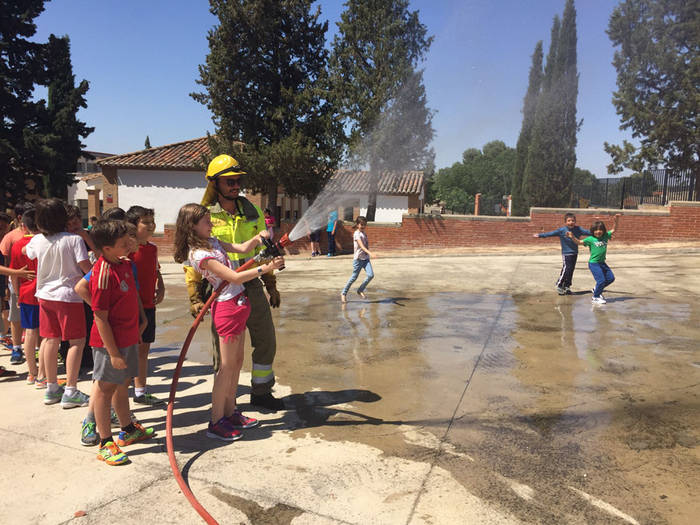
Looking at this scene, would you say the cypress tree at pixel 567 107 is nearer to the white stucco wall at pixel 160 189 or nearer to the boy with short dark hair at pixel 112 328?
the white stucco wall at pixel 160 189

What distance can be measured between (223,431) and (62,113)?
28.3m

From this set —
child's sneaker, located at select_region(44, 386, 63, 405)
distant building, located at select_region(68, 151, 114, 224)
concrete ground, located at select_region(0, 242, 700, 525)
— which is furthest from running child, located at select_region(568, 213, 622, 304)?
distant building, located at select_region(68, 151, 114, 224)

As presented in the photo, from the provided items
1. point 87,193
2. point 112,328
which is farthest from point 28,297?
point 87,193

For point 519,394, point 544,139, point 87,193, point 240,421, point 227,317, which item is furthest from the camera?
point 87,193

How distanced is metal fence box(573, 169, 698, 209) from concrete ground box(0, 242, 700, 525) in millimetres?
14980

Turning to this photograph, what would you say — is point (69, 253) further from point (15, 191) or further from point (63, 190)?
point (63, 190)

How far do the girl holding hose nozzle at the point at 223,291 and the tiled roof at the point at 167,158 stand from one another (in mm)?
22936

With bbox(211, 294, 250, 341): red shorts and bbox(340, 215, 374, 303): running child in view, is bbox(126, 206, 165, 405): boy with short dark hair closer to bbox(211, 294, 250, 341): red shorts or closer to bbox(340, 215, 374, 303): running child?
bbox(211, 294, 250, 341): red shorts

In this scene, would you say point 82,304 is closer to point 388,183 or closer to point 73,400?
point 73,400

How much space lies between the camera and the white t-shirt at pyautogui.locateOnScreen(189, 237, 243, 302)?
3.38 m

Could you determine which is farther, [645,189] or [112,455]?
[645,189]

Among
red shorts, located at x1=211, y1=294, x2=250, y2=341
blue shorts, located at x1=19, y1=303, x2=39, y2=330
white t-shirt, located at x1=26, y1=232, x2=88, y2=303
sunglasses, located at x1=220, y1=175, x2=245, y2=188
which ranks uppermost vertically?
sunglasses, located at x1=220, y1=175, x2=245, y2=188

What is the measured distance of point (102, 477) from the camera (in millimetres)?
3084

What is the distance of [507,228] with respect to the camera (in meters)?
18.2
